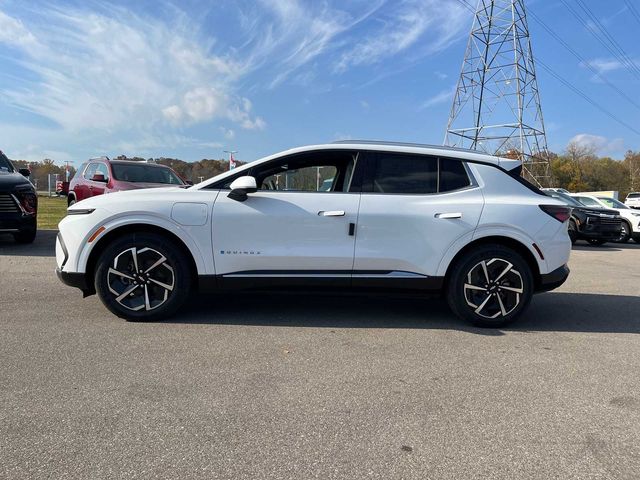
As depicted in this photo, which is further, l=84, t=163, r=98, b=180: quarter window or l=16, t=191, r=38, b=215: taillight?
l=84, t=163, r=98, b=180: quarter window

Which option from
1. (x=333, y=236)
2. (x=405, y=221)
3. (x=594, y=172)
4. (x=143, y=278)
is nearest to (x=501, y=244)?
(x=405, y=221)

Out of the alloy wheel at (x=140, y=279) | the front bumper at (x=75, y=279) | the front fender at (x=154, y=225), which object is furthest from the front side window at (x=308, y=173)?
the front bumper at (x=75, y=279)

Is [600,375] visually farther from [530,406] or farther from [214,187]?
[214,187]

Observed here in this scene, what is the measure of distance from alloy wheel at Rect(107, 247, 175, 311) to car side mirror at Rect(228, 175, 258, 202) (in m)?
0.89

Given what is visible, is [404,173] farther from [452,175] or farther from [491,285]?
[491,285]

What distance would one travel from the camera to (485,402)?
3.12 m

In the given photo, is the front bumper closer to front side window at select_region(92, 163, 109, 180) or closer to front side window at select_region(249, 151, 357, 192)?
front side window at select_region(249, 151, 357, 192)

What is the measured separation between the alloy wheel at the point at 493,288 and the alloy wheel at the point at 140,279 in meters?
2.88

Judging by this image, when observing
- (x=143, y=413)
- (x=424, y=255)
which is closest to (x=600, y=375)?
(x=424, y=255)

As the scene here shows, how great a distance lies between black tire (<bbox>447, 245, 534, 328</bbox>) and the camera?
15.2ft

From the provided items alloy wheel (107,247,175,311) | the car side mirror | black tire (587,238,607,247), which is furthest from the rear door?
black tire (587,238,607,247)

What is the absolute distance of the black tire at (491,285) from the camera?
464cm

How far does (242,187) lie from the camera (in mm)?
4371

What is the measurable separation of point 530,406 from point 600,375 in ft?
3.17
